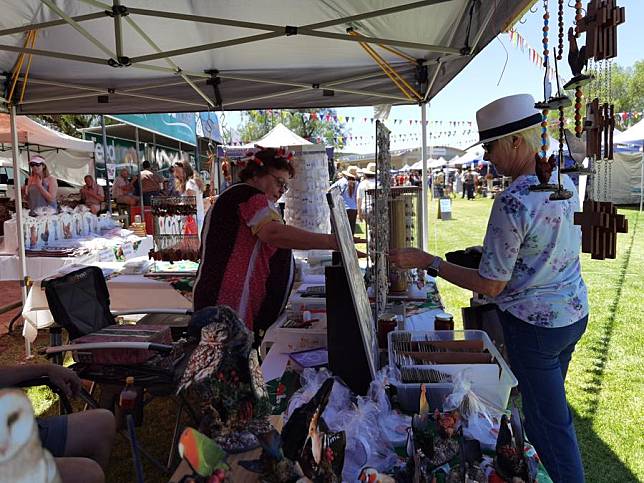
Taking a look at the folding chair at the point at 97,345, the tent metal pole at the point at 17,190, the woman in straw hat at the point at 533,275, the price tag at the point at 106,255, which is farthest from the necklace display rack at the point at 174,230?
the woman in straw hat at the point at 533,275

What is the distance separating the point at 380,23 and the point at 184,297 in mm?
2121

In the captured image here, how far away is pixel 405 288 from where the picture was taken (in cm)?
258

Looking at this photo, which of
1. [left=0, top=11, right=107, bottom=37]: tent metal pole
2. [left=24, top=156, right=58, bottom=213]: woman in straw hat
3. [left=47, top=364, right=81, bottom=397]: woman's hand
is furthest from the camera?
[left=24, top=156, right=58, bottom=213]: woman in straw hat

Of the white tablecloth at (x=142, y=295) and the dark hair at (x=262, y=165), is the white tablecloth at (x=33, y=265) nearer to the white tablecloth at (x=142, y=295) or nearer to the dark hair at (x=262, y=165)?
the white tablecloth at (x=142, y=295)

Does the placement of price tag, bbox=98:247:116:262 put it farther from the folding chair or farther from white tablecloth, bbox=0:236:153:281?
the folding chair

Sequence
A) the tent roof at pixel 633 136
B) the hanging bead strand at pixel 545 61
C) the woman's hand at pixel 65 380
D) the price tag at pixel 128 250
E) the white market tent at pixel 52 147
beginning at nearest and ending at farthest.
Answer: the hanging bead strand at pixel 545 61 < the woman's hand at pixel 65 380 < the price tag at pixel 128 250 < the white market tent at pixel 52 147 < the tent roof at pixel 633 136

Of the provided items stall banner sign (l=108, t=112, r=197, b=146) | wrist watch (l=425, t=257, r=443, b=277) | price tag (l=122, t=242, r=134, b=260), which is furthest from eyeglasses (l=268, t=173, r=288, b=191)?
stall banner sign (l=108, t=112, r=197, b=146)

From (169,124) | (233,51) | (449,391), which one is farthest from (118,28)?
(169,124)

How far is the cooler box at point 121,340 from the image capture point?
7.86 feet

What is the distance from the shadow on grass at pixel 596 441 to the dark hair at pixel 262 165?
82.6 inches

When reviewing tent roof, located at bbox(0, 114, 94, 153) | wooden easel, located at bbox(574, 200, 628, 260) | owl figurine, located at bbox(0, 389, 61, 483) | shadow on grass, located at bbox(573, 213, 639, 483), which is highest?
tent roof, located at bbox(0, 114, 94, 153)

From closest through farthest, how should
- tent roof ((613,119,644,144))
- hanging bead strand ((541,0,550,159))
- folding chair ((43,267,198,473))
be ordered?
hanging bead strand ((541,0,550,159)) → folding chair ((43,267,198,473)) → tent roof ((613,119,644,144))

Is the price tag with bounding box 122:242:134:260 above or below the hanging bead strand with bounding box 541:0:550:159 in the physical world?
below

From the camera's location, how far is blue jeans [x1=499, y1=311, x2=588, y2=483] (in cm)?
150
